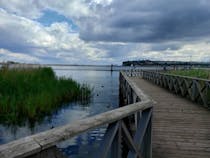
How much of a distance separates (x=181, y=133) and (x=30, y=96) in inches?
320

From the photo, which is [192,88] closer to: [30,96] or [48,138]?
[30,96]

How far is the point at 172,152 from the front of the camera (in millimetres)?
4652

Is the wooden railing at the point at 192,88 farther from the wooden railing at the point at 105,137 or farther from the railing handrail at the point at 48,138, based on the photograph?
the railing handrail at the point at 48,138

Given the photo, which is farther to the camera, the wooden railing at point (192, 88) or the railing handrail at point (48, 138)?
the wooden railing at point (192, 88)

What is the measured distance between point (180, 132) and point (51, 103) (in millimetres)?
8860

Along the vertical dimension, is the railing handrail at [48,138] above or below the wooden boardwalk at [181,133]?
above

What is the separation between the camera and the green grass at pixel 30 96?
35.6 ft

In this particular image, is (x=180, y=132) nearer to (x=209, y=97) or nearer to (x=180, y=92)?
(x=209, y=97)

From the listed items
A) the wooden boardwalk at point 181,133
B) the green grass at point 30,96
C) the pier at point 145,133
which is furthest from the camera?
the green grass at point 30,96

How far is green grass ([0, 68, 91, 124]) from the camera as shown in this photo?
1085 centimetres

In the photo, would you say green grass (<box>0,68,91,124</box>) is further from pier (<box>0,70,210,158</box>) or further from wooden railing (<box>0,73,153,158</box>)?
wooden railing (<box>0,73,153,158</box>)

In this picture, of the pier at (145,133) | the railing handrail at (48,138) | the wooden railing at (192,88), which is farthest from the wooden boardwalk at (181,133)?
the railing handrail at (48,138)

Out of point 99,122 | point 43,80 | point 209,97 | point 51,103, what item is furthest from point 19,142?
point 43,80

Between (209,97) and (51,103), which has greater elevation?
(209,97)
